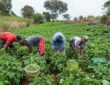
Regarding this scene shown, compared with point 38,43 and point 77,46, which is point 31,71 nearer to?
point 38,43

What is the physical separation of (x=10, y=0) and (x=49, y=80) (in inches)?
1909

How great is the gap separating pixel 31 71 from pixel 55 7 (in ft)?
120

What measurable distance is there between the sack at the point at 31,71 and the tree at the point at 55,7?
35.8 metres

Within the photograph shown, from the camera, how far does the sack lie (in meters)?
7.88


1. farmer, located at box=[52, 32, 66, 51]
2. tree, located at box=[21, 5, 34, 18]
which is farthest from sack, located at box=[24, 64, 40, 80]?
tree, located at box=[21, 5, 34, 18]

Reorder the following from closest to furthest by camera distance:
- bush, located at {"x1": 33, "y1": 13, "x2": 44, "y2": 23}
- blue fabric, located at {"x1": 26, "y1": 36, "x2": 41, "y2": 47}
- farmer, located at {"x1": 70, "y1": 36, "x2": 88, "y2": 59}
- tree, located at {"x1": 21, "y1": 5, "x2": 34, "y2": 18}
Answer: blue fabric, located at {"x1": 26, "y1": 36, "x2": 41, "y2": 47} → farmer, located at {"x1": 70, "y1": 36, "x2": 88, "y2": 59} → bush, located at {"x1": 33, "y1": 13, "x2": 44, "y2": 23} → tree, located at {"x1": 21, "y1": 5, "x2": 34, "y2": 18}

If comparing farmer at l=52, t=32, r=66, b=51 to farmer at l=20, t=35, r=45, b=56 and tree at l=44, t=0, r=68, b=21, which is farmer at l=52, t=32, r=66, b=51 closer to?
farmer at l=20, t=35, r=45, b=56

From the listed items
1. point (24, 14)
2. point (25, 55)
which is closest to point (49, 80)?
point (25, 55)

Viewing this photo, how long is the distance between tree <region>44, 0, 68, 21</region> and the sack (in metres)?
35.8

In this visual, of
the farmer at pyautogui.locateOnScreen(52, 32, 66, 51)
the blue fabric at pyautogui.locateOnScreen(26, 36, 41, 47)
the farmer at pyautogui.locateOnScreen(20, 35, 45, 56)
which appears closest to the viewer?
the farmer at pyautogui.locateOnScreen(20, 35, 45, 56)

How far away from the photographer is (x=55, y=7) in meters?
44.0

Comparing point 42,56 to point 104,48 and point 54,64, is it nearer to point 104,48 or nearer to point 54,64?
point 54,64

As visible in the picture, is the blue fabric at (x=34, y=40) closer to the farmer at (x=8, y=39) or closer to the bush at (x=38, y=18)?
the farmer at (x=8, y=39)

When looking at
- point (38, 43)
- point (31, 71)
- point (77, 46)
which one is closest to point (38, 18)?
point (77, 46)
